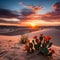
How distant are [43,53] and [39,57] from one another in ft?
0.85

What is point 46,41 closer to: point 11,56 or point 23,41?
point 11,56

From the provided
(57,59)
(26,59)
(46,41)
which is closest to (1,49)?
(26,59)

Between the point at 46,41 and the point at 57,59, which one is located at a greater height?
the point at 46,41

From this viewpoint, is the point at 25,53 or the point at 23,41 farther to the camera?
the point at 23,41

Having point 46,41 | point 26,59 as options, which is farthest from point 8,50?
point 46,41

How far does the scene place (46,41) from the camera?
211 inches

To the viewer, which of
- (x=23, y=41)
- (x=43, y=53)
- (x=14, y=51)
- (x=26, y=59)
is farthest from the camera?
(x=23, y=41)

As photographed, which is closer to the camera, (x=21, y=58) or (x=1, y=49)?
(x=21, y=58)

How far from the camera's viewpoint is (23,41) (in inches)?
280

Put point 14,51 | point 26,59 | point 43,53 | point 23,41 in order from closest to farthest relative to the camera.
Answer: point 26,59
point 43,53
point 14,51
point 23,41

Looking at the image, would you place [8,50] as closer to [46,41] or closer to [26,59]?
[26,59]

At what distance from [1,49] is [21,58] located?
121cm

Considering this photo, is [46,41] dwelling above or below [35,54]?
above

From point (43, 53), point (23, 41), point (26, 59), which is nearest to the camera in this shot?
point (26, 59)
